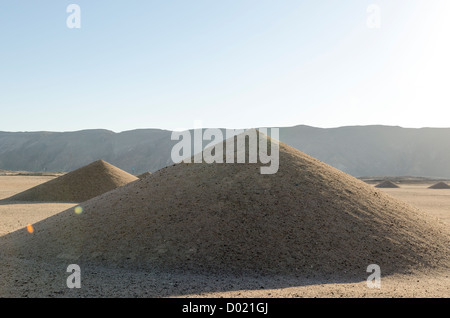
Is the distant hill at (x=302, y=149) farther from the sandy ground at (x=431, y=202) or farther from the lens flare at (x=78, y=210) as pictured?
the lens flare at (x=78, y=210)

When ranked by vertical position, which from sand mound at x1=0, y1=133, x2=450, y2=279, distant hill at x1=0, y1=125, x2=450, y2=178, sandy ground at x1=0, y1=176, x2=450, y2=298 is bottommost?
sandy ground at x1=0, y1=176, x2=450, y2=298

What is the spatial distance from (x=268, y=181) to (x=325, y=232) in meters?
2.80

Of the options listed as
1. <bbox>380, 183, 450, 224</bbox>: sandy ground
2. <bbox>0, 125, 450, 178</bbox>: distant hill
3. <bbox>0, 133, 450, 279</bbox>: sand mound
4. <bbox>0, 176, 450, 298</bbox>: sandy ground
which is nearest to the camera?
<bbox>0, 176, 450, 298</bbox>: sandy ground

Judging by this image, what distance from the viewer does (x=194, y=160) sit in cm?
1343

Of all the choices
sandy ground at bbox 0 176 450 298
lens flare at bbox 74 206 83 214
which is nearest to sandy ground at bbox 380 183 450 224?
sandy ground at bbox 0 176 450 298

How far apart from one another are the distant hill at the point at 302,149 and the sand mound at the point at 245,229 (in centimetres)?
9455

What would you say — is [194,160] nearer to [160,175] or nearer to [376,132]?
[160,175]

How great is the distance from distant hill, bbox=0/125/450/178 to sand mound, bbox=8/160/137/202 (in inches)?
2936

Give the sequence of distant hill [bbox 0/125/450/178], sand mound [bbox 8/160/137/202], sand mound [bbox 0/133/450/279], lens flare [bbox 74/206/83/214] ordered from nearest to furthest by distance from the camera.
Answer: sand mound [bbox 0/133/450/279] → lens flare [bbox 74/206/83/214] → sand mound [bbox 8/160/137/202] → distant hill [bbox 0/125/450/178]

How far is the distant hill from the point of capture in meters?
111

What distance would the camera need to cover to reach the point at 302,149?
118 meters

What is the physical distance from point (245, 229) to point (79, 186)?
22058 mm

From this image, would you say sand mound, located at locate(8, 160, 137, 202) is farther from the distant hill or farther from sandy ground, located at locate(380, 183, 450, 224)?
the distant hill

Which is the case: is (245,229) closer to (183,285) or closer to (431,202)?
(183,285)
